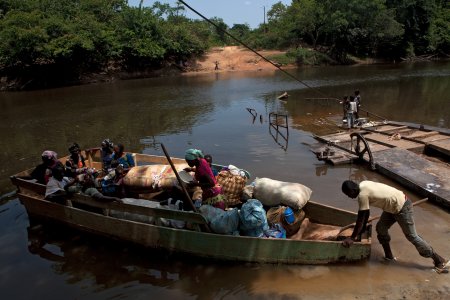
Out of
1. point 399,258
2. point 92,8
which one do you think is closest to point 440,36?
point 92,8

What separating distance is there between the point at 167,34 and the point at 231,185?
39439 millimetres

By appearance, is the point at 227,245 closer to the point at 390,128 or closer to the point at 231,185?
the point at 231,185

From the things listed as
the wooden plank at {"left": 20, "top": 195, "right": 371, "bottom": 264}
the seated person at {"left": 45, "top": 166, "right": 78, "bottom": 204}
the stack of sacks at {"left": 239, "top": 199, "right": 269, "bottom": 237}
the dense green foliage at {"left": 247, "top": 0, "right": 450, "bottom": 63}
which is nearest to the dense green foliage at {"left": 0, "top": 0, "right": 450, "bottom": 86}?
the dense green foliage at {"left": 247, "top": 0, "right": 450, "bottom": 63}

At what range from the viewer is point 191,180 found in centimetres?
700

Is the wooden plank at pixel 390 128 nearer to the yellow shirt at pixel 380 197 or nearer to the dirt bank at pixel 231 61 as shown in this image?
the yellow shirt at pixel 380 197

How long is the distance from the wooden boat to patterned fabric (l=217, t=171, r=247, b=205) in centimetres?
101

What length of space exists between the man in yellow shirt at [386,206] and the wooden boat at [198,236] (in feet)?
1.47

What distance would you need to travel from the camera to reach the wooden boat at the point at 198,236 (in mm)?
5770

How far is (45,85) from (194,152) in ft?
111

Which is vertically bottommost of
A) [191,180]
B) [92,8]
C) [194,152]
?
[191,180]

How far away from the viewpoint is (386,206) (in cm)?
524

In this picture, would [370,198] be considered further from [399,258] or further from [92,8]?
[92,8]

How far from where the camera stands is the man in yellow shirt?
17.0 feet

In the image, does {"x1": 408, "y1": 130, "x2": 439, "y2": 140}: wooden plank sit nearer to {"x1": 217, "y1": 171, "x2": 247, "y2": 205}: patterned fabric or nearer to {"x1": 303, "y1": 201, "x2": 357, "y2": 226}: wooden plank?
{"x1": 303, "y1": 201, "x2": 357, "y2": 226}: wooden plank
